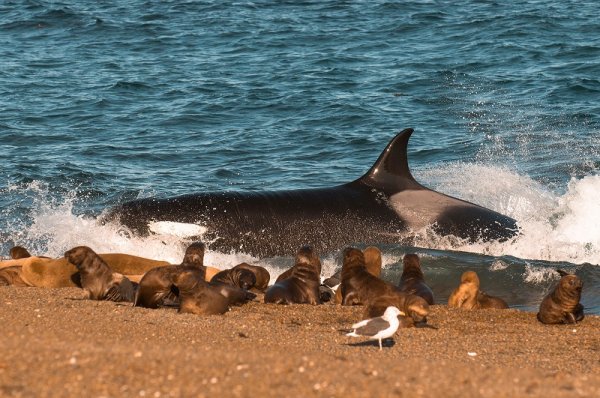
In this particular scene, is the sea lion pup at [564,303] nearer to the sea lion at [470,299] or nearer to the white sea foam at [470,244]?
the sea lion at [470,299]

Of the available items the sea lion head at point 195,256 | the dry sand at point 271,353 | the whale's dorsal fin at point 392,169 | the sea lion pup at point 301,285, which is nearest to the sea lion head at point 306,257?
the sea lion pup at point 301,285

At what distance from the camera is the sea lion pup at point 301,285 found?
11.4 m

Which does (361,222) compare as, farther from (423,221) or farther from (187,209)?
(187,209)

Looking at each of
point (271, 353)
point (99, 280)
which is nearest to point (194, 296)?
point (99, 280)

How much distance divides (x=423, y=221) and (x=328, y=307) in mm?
3904

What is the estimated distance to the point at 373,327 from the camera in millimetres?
8461

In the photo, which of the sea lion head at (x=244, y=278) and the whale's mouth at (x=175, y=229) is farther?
the whale's mouth at (x=175, y=229)

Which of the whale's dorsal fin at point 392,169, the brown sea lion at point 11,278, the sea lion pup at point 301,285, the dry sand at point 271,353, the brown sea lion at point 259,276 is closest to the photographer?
the dry sand at point 271,353

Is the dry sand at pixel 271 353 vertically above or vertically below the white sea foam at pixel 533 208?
above

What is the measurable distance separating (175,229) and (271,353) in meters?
6.70

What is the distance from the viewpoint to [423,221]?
14.9 meters

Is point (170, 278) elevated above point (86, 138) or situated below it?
above

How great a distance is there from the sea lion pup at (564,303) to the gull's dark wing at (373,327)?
9.42 ft

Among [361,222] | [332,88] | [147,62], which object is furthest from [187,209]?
[147,62]
